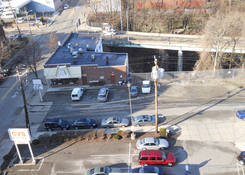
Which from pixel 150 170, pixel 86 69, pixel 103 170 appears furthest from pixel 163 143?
pixel 86 69

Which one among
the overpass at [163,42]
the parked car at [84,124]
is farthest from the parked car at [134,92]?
the overpass at [163,42]

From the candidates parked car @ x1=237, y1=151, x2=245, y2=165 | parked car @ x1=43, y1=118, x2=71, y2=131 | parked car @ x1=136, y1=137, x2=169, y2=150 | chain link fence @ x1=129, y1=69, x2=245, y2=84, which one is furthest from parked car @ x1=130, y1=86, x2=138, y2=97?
parked car @ x1=237, y1=151, x2=245, y2=165

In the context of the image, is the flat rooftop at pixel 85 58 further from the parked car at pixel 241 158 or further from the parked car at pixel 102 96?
the parked car at pixel 241 158

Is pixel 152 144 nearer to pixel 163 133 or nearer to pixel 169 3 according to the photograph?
pixel 163 133

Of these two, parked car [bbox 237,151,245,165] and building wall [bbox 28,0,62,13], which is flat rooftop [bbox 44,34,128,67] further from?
building wall [bbox 28,0,62,13]

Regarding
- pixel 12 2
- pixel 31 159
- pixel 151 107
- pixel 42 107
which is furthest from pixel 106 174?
pixel 12 2
